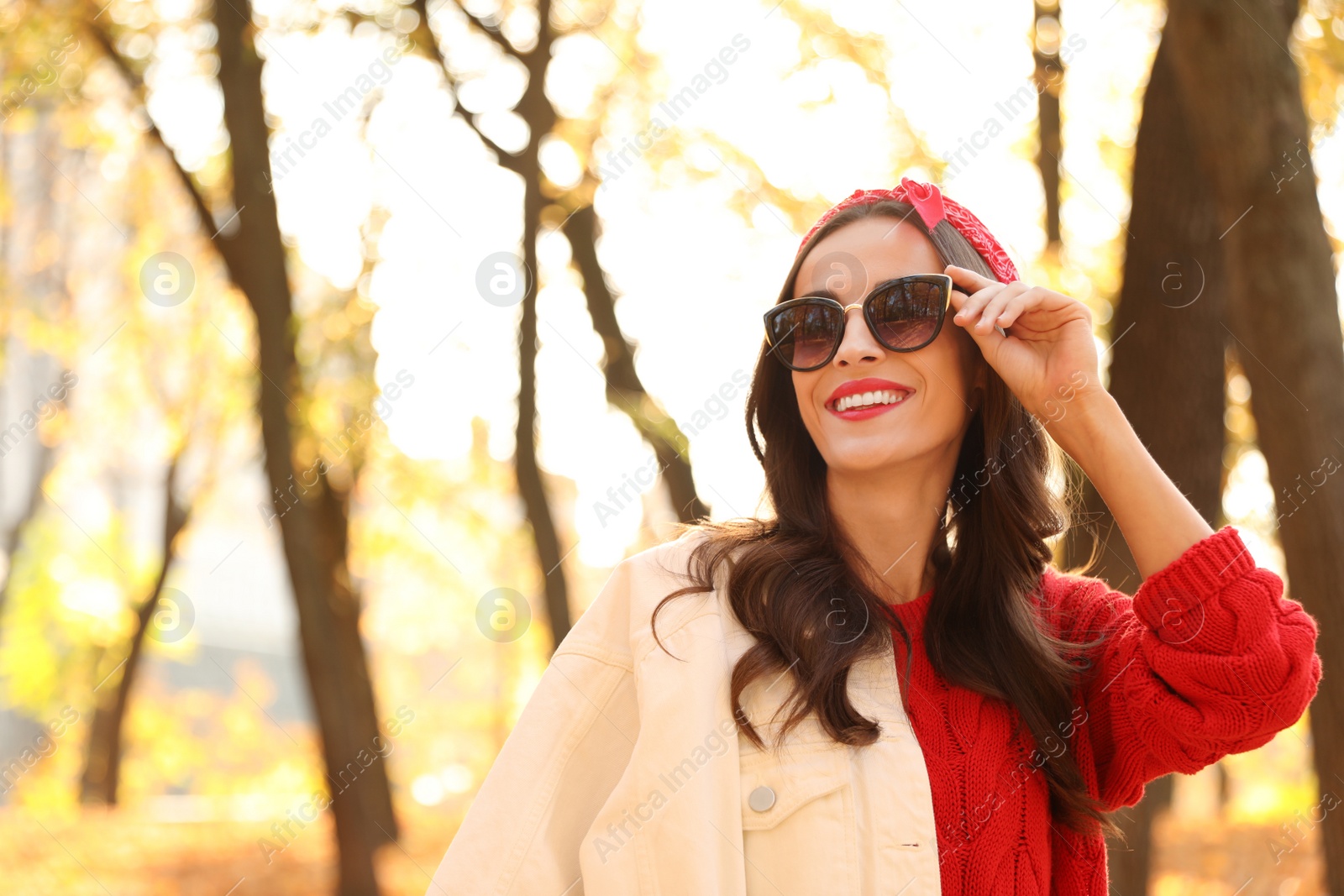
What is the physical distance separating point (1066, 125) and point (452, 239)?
5.22m

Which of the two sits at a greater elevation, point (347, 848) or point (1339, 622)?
point (1339, 622)

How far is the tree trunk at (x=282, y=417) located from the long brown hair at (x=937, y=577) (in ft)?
16.5

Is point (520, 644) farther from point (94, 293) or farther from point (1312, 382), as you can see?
point (1312, 382)

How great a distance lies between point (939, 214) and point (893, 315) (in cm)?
30

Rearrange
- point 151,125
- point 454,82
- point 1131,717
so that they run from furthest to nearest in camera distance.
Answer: point 151,125, point 454,82, point 1131,717

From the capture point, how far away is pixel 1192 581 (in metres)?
2.22

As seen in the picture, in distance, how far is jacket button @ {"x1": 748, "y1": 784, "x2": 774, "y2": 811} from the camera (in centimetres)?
213

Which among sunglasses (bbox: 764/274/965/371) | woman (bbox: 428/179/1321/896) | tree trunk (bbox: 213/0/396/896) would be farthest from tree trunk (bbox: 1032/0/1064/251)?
sunglasses (bbox: 764/274/965/371)

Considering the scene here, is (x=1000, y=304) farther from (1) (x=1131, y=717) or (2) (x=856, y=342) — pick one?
(1) (x=1131, y=717)

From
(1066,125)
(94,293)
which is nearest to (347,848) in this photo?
(1066,125)

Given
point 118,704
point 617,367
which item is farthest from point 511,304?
point 118,704

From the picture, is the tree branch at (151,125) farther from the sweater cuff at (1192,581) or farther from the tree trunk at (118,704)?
the tree trunk at (118,704)

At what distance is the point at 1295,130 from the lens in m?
3.89

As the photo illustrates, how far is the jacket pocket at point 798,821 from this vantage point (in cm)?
210
